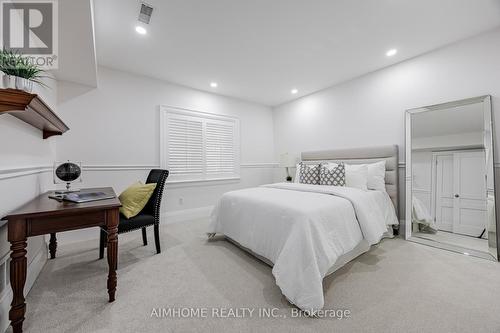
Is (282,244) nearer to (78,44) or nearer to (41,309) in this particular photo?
(41,309)

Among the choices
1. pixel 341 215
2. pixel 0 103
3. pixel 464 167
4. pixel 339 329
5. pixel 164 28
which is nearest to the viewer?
pixel 0 103

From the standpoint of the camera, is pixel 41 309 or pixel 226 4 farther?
pixel 226 4

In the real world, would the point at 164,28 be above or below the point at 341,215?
above

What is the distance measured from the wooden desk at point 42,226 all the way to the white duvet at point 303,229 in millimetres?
1255

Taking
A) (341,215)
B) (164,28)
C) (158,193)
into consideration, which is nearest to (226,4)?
(164,28)

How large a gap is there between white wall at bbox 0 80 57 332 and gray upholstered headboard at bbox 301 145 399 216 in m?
4.05

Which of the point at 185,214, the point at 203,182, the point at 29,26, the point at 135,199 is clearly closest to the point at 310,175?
the point at 203,182

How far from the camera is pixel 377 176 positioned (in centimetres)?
292

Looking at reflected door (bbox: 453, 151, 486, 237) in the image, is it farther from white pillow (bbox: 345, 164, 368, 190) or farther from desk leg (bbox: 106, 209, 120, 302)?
desk leg (bbox: 106, 209, 120, 302)

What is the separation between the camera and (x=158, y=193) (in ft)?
7.61

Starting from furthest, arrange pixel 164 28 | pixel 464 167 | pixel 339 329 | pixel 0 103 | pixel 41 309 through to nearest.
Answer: pixel 464 167
pixel 164 28
pixel 41 309
pixel 339 329
pixel 0 103

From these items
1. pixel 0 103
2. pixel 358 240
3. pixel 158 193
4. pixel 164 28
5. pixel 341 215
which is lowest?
pixel 358 240

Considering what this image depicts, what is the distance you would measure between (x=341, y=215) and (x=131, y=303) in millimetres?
1933

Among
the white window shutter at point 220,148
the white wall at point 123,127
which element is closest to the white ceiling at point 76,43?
the white wall at point 123,127
